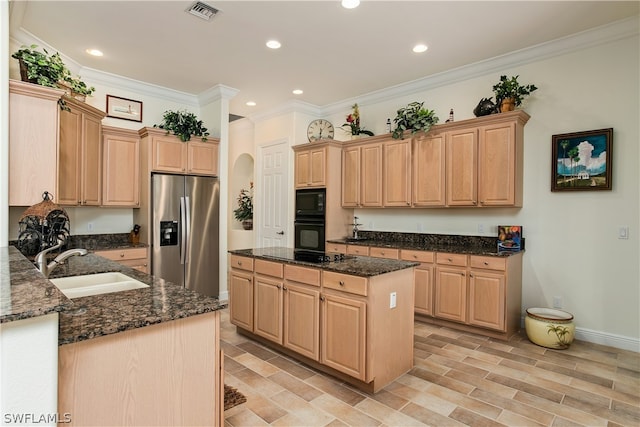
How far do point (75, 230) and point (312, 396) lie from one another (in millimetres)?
3679

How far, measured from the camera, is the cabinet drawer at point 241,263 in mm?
3360

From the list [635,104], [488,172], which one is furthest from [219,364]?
[635,104]

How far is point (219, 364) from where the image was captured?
60.9 inches

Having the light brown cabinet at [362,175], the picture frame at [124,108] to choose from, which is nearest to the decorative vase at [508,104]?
the light brown cabinet at [362,175]

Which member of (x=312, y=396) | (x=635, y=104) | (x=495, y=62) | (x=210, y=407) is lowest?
(x=312, y=396)

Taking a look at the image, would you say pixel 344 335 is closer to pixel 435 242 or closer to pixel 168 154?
pixel 435 242

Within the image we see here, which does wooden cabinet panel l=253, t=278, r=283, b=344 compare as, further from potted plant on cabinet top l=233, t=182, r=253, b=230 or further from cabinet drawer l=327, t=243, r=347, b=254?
potted plant on cabinet top l=233, t=182, r=253, b=230

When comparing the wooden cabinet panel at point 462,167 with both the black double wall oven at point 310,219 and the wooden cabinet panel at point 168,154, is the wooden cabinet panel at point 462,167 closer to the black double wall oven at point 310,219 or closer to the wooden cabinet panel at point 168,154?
the black double wall oven at point 310,219

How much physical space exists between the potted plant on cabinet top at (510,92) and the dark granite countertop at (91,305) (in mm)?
3652

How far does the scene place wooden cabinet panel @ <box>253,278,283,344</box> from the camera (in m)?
3.04

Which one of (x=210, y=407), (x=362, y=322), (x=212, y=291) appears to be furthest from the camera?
(x=212, y=291)

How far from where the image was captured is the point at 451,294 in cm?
382

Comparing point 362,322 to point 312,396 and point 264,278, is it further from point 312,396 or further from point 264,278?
point 264,278

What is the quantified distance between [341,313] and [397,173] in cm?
257
